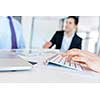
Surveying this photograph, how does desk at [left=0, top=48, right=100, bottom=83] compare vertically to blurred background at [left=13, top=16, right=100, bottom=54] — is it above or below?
below

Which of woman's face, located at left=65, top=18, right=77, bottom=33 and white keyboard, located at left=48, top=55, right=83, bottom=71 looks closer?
white keyboard, located at left=48, top=55, right=83, bottom=71

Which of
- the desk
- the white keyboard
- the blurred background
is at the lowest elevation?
the desk

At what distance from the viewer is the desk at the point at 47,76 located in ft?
1.08

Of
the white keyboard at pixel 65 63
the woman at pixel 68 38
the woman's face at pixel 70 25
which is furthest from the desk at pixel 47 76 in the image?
the woman's face at pixel 70 25

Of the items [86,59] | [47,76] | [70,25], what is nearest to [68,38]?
[70,25]

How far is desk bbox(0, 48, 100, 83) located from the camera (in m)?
0.33

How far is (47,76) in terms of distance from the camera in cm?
36

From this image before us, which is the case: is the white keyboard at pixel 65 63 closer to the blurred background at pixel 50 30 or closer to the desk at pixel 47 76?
the desk at pixel 47 76

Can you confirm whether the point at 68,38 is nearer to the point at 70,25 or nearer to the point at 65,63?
the point at 70,25

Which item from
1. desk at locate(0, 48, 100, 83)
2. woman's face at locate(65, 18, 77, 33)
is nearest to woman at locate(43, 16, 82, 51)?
woman's face at locate(65, 18, 77, 33)

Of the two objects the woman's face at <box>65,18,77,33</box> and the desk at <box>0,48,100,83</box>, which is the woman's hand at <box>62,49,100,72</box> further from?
the woman's face at <box>65,18,77,33</box>
